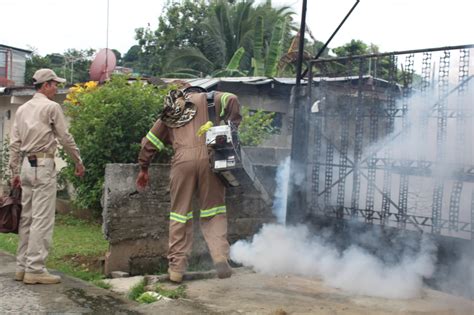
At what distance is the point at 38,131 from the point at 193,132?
1428 mm

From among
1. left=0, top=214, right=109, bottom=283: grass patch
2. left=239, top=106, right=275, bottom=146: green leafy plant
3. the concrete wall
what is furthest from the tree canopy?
the concrete wall

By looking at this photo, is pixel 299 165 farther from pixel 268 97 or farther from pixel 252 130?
pixel 268 97

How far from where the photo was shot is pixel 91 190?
7816mm

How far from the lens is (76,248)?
6918 millimetres

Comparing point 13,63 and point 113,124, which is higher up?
point 13,63

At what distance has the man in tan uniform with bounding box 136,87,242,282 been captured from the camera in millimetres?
5176

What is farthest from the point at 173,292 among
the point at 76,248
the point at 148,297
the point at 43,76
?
the point at 76,248

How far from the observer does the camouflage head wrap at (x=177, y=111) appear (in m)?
5.28

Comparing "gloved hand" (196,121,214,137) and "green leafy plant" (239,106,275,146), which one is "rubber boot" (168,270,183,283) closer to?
"gloved hand" (196,121,214,137)

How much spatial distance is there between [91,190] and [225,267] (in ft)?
10.8

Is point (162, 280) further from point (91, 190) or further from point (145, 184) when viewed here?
point (91, 190)

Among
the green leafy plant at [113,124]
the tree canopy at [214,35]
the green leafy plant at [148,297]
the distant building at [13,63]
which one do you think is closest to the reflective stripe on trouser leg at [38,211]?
the green leafy plant at [148,297]

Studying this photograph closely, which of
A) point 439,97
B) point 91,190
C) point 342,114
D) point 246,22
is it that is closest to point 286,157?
point 342,114

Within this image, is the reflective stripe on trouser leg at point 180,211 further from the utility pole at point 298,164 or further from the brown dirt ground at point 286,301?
the utility pole at point 298,164
